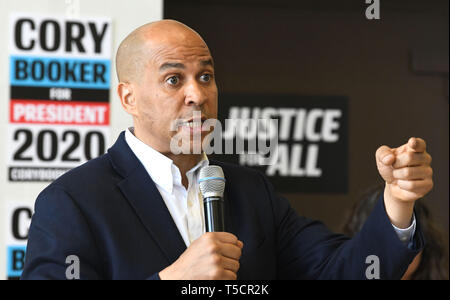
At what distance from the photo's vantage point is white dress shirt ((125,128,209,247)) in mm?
1538

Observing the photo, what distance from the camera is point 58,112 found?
2.81m

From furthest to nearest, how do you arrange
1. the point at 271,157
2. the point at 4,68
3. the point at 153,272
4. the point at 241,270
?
the point at 271,157 < the point at 4,68 < the point at 241,270 < the point at 153,272

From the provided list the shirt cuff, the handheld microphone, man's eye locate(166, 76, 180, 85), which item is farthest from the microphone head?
the shirt cuff

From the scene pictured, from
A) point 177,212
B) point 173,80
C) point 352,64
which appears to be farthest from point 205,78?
point 352,64

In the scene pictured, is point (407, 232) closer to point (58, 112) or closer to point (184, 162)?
point (184, 162)

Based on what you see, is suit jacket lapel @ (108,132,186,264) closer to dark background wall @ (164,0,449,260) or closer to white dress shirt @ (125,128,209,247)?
white dress shirt @ (125,128,209,247)

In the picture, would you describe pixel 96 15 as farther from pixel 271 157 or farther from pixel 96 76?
pixel 271 157

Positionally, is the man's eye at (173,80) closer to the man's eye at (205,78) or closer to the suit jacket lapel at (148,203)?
the man's eye at (205,78)

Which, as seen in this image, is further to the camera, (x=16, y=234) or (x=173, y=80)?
(x=16, y=234)

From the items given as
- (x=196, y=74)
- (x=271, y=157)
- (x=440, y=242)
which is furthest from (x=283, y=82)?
(x=196, y=74)

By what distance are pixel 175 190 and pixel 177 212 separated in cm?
7

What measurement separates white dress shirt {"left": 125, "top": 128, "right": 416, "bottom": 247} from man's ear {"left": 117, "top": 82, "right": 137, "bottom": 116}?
0.07 meters

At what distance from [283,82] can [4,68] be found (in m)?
2.98

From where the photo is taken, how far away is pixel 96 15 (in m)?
2.82
